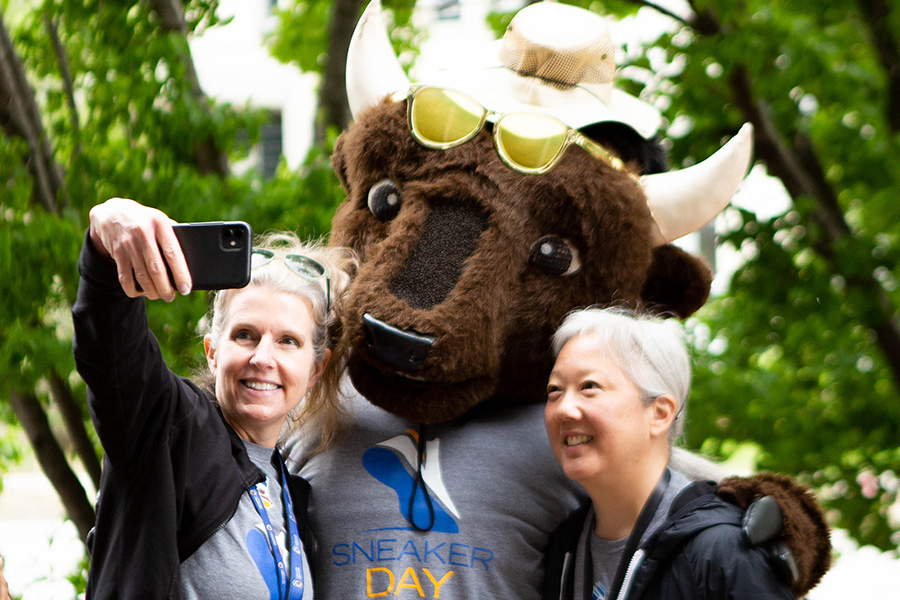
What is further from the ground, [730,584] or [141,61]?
[141,61]

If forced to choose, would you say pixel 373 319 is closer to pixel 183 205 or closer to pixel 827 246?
pixel 183 205

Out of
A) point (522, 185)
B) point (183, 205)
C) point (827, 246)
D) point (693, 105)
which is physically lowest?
point (827, 246)

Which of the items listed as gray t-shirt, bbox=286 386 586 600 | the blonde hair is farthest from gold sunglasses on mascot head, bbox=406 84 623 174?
gray t-shirt, bbox=286 386 586 600

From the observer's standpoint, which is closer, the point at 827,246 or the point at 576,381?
the point at 576,381

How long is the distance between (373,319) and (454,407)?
360mm

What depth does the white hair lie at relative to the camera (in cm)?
259

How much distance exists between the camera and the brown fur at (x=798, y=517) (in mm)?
2359

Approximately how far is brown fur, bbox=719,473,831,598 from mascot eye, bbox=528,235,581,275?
29.9 inches

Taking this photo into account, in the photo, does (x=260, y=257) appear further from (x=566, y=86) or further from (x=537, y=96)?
(x=566, y=86)

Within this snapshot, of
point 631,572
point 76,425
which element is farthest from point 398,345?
point 76,425

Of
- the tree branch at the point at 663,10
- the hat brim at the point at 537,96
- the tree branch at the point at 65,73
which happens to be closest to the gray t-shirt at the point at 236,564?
the hat brim at the point at 537,96

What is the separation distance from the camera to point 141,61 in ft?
12.2

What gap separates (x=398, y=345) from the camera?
262 cm

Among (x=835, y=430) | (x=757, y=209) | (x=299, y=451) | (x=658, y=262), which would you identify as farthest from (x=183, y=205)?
(x=835, y=430)
